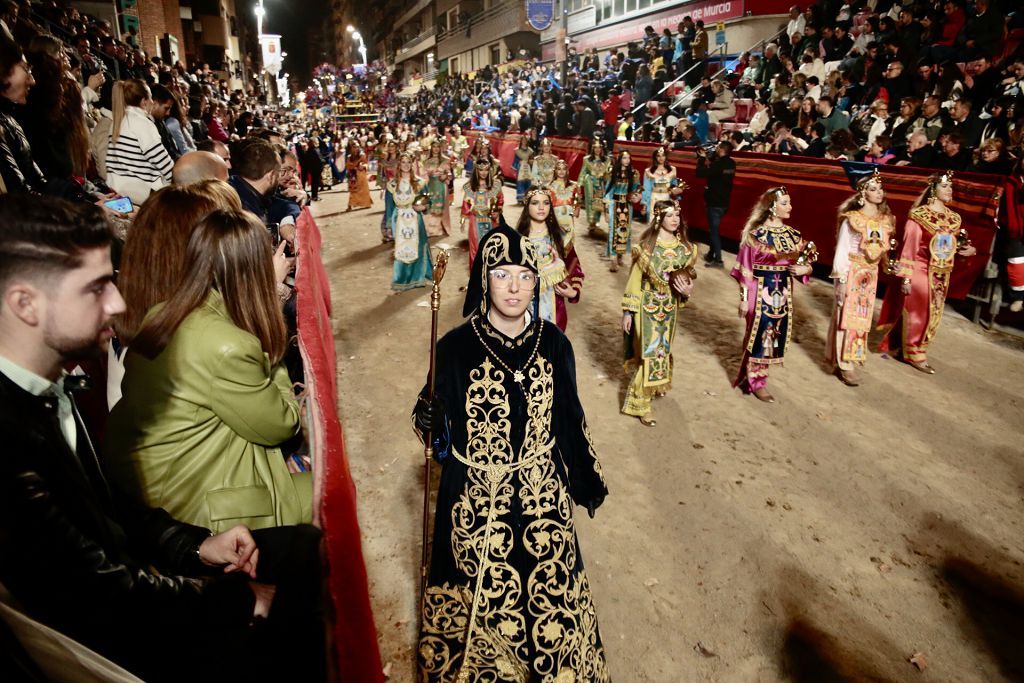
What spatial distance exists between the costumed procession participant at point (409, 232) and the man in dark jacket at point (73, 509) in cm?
816

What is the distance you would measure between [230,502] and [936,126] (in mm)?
10783

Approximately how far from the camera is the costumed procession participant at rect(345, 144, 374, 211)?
54.9ft

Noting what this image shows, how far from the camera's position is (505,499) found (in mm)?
2482

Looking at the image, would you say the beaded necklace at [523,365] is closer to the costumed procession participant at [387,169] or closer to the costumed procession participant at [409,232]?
the costumed procession participant at [409,232]

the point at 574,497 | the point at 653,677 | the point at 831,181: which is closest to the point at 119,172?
the point at 574,497

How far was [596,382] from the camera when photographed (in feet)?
21.3

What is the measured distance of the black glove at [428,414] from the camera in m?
2.44

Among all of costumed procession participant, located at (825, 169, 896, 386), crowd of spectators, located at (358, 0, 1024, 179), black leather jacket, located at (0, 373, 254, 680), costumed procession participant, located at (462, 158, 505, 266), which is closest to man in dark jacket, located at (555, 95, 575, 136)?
crowd of spectators, located at (358, 0, 1024, 179)

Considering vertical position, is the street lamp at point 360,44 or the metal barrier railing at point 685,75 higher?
the street lamp at point 360,44

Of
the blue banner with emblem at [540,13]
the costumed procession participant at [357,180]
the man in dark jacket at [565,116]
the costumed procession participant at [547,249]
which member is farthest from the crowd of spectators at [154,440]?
the blue banner with emblem at [540,13]

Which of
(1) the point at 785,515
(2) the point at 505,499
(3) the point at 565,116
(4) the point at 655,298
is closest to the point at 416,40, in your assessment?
(3) the point at 565,116

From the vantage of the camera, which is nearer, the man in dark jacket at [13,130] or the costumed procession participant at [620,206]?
the man in dark jacket at [13,130]

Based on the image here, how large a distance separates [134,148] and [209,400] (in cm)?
417

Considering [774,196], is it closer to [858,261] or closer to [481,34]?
[858,261]
